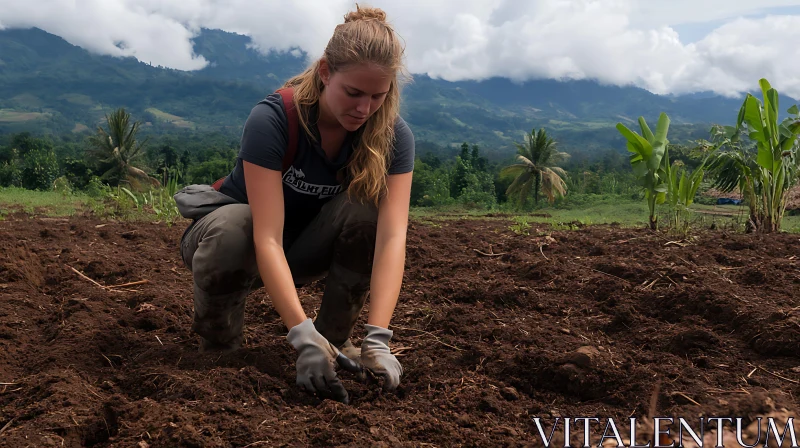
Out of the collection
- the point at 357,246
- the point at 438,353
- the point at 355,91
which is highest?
the point at 355,91

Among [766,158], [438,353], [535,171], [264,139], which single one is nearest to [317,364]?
[438,353]

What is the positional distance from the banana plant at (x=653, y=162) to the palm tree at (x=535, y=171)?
942 inches

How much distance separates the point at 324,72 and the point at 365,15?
231 mm

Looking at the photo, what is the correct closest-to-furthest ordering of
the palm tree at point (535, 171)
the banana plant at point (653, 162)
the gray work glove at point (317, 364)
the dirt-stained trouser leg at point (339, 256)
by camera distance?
the gray work glove at point (317, 364), the dirt-stained trouser leg at point (339, 256), the banana plant at point (653, 162), the palm tree at point (535, 171)

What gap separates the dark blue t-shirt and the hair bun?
33 centimetres

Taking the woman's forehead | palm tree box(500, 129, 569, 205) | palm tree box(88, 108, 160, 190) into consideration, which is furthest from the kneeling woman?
palm tree box(88, 108, 160, 190)

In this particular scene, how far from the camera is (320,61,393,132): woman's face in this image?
188cm

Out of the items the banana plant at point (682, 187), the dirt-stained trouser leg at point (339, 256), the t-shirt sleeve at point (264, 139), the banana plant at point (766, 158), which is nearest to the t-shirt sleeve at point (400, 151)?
the dirt-stained trouser leg at point (339, 256)

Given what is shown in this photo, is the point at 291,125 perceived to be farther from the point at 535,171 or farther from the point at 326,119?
the point at 535,171

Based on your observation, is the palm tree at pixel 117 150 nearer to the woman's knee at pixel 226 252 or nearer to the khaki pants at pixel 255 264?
the khaki pants at pixel 255 264

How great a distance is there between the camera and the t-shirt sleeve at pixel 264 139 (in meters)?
1.99

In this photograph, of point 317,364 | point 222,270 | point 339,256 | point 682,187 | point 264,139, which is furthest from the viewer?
point 682,187

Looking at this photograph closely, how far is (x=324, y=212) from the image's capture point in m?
2.27

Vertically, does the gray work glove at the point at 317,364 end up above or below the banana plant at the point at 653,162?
below
